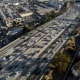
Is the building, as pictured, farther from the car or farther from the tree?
the car

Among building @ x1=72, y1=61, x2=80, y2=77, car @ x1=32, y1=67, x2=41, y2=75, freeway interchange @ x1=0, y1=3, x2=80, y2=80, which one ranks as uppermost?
building @ x1=72, y1=61, x2=80, y2=77

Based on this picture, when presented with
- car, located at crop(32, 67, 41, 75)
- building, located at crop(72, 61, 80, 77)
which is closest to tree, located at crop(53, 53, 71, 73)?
building, located at crop(72, 61, 80, 77)

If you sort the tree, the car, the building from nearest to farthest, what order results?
the building < the car < the tree

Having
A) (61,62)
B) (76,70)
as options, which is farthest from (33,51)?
(76,70)

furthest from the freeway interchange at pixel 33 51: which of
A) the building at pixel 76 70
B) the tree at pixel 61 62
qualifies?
the building at pixel 76 70

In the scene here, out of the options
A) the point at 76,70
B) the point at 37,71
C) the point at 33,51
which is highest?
the point at 76,70

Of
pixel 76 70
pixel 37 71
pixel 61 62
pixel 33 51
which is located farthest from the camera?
pixel 33 51

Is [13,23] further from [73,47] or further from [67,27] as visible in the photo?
[73,47]

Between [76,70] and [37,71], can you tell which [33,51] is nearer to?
[37,71]

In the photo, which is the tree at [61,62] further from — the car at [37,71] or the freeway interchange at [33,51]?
the car at [37,71]
